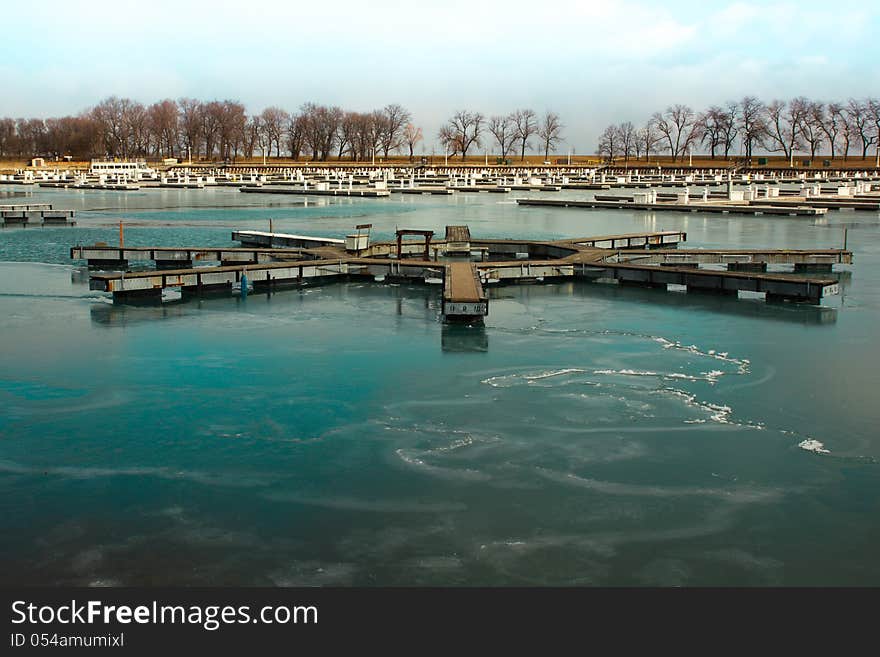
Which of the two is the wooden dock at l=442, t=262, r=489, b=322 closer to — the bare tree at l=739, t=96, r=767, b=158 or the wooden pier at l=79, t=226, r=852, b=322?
the wooden pier at l=79, t=226, r=852, b=322

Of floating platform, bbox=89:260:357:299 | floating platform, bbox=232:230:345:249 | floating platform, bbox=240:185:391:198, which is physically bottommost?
floating platform, bbox=89:260:357:299

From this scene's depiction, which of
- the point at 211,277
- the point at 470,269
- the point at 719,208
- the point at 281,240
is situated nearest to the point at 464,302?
the point at 470,269

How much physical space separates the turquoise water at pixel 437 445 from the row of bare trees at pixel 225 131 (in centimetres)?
14531

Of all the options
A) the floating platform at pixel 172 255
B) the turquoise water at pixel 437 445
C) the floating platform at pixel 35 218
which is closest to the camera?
the turquoise water at pixel 437 445

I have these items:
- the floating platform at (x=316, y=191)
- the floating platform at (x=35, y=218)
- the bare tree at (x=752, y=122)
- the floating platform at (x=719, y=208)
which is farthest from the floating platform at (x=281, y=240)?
the bare tree at (x=752, y=122)

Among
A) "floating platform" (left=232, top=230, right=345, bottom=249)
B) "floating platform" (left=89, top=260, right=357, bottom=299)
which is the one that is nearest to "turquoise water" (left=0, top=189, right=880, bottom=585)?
"floating platform" (left=89, top=260, right=357, bottom=299)

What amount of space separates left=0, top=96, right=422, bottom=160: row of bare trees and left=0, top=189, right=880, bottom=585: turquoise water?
14531cm

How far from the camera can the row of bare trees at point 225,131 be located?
161 metres

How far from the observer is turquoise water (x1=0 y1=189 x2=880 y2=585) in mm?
7996

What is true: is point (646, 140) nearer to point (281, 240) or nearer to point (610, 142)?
point (610, 142)

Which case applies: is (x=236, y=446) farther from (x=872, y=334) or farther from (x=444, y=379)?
(x=872, y=334)

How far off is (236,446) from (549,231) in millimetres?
33015

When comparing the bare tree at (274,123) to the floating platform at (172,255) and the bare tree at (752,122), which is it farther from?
the floating platform at (172,255)

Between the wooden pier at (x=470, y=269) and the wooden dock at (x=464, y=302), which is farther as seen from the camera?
the wooden pier at (x=470, y=269)
